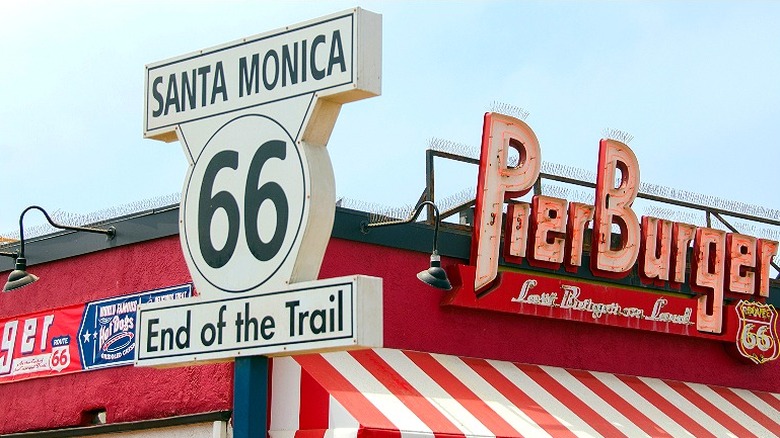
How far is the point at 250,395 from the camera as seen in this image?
23.5ft

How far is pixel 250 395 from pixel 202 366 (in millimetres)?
4476

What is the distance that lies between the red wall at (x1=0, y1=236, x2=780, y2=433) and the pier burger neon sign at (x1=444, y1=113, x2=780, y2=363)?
23 cm

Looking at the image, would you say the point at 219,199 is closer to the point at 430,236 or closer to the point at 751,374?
the point at 430,236

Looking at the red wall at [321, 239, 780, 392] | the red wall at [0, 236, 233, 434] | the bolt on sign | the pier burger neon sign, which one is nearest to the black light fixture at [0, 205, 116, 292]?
the red wall at [0, 236, 233, 434]

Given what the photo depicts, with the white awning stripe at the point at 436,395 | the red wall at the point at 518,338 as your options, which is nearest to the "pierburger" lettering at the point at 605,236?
the red wall at the point at 518,338

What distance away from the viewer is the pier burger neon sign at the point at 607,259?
13.0 metres

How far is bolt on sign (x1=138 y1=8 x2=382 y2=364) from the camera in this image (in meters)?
7.07

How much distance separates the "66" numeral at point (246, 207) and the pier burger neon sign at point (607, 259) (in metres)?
5.52

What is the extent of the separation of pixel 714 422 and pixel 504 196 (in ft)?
11.4

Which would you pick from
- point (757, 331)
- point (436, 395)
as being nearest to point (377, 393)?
point (436, 395)

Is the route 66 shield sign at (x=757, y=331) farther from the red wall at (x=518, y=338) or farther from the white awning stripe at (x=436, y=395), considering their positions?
the white awning stripe at (x=436, y=395)

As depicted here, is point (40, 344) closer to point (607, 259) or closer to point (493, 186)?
point (493, 186)

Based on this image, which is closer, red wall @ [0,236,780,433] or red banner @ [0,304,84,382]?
red wall @ [0,236,780,433]

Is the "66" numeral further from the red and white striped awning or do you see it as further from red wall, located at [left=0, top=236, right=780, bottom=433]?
red wall, located at [left=0, top=236, right=780, bottom=433]
